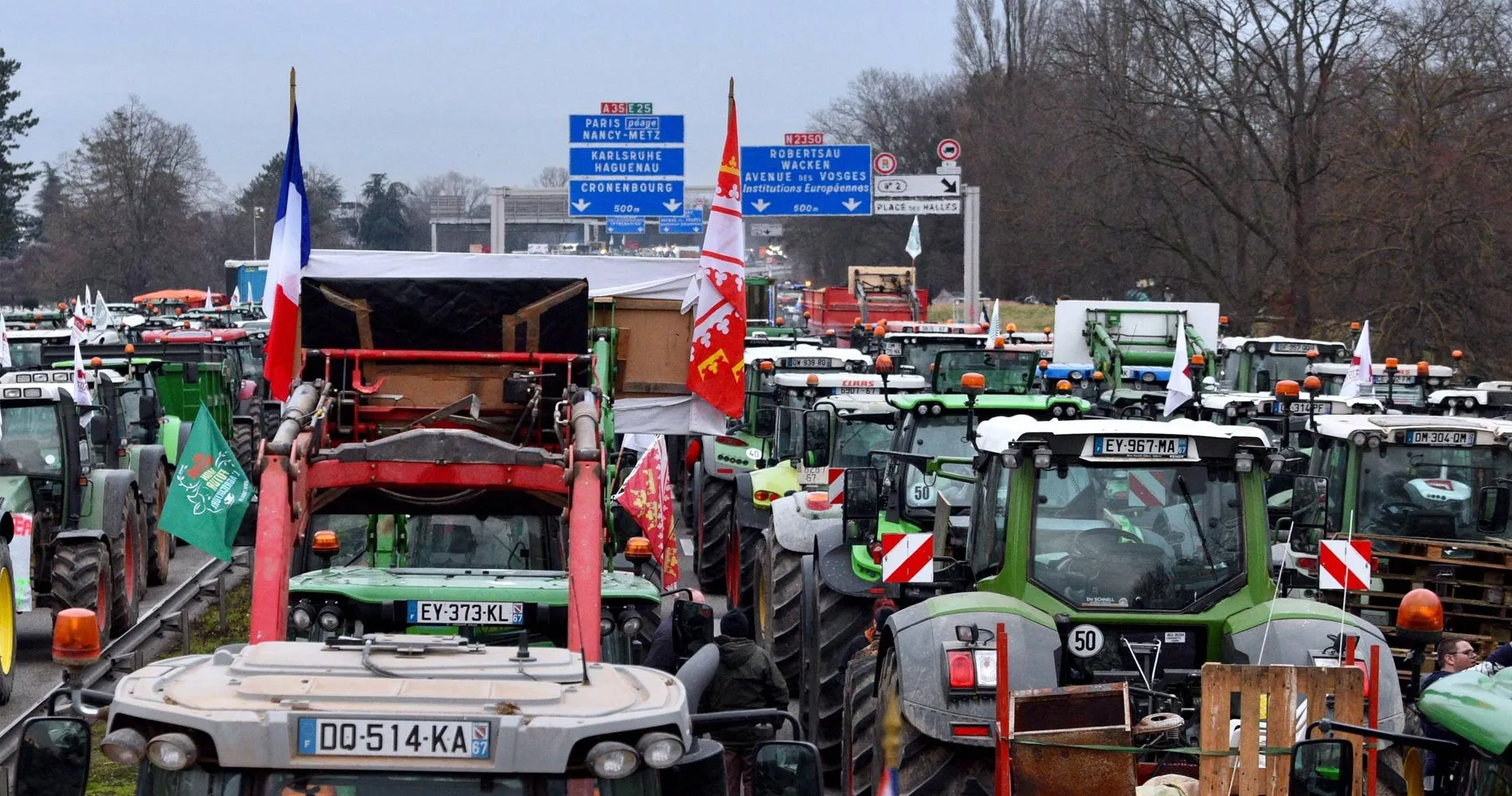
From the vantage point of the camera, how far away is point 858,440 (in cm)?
1605

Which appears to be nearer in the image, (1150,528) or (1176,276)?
(1150,528)

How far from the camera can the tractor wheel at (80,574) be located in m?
15.3

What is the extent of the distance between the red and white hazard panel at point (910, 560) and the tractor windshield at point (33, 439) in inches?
375

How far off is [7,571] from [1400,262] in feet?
88.4

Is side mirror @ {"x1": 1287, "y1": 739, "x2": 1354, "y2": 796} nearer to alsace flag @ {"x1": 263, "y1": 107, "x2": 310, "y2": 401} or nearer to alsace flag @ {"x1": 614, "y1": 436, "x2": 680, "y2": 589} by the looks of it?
alsace flag @ {"x1": 263, "y1": 107, "x2": 310, "y2": 401}

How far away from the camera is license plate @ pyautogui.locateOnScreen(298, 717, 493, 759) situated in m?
4.38

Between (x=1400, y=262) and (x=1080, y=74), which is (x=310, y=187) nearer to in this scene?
(x=1080, y=74)

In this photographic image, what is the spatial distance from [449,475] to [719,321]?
4.99m

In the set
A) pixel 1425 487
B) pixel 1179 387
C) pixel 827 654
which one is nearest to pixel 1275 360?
pixel 1179 387

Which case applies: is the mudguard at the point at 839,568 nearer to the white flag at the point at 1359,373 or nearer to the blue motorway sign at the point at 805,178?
the white flag at the point at 1359,373

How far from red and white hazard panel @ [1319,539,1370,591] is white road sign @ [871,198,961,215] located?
33355mm

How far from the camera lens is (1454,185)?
34094 millimetres

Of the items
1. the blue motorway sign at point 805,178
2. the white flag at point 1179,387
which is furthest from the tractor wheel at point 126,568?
the blue motorway sign at point 805,178

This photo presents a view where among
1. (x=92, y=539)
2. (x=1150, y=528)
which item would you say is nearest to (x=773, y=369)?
(x=92, y=539)
